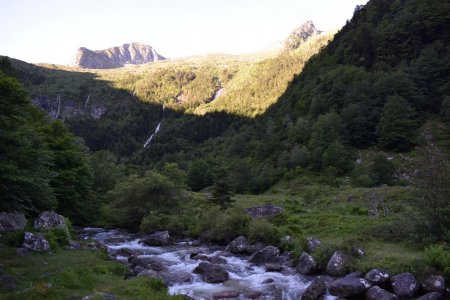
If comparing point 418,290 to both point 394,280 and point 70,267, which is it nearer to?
point 394,280

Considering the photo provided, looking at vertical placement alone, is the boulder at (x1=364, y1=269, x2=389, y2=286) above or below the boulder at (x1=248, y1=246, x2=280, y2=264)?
above

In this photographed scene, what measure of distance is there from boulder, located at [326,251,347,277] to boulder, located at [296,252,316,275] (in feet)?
4.63

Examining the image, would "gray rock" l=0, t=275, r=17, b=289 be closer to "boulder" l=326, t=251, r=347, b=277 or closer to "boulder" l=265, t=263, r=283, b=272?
"boulder" l=265, t=263, r=283, b=272

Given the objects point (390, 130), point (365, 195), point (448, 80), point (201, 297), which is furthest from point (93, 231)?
point (448, 80)

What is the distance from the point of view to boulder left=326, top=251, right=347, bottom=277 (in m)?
28.3

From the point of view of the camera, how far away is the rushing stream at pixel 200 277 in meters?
25.9

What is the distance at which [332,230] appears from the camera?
133 feet

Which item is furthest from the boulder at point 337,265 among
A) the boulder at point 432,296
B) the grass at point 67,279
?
the grass at point 67,279

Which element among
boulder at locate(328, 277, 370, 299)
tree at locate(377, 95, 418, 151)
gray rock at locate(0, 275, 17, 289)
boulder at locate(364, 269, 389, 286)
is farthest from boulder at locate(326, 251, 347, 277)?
tree at locate(377, 95, 418, 151)

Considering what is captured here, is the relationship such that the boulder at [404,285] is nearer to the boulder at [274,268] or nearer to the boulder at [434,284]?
the boulder at [434,284]

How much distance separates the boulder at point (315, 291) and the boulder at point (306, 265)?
506 cm

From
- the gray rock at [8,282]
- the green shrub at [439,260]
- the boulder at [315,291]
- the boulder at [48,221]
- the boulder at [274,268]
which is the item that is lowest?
the boulder at [274,268]

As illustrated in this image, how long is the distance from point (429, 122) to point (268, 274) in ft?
296

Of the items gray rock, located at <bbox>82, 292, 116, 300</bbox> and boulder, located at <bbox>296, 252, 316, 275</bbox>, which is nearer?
gray rock, located at <bbox>82, 292, 116, 300</bbox>
